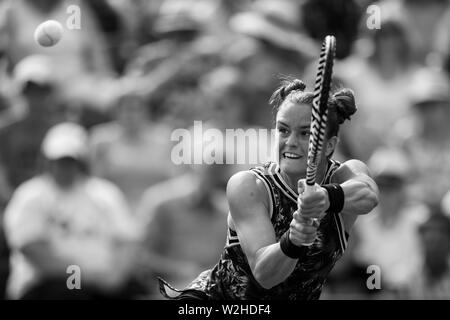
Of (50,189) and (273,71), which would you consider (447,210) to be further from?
(50,189)

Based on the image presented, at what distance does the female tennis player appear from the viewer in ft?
11.4

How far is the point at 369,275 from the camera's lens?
20.3 ft

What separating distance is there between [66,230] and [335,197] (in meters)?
3.01

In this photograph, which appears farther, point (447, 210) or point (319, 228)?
point (447, 210)

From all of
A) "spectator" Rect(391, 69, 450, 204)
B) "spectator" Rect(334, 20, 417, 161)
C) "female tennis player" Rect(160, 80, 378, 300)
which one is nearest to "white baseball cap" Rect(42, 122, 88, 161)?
"spectator" Rect(334, 20, 417, 161)

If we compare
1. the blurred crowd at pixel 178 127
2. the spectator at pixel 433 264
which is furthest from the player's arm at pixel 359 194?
the spectator at pixel 433 264

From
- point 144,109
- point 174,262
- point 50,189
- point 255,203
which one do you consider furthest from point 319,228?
point 144,109

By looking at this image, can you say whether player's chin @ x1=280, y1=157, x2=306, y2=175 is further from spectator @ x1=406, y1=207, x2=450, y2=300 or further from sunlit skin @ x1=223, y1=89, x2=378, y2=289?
spectator @ x1=406, y1=207, x2=450, y2=300

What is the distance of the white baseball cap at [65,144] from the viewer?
256 inches

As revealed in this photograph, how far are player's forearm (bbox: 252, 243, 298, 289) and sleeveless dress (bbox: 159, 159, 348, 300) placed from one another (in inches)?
7.3

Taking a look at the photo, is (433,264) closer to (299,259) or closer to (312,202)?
(299,259)

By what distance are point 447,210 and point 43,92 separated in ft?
9.49

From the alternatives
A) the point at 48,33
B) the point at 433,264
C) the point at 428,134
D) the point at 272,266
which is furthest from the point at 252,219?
the point at 428,134

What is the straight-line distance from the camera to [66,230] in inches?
243
